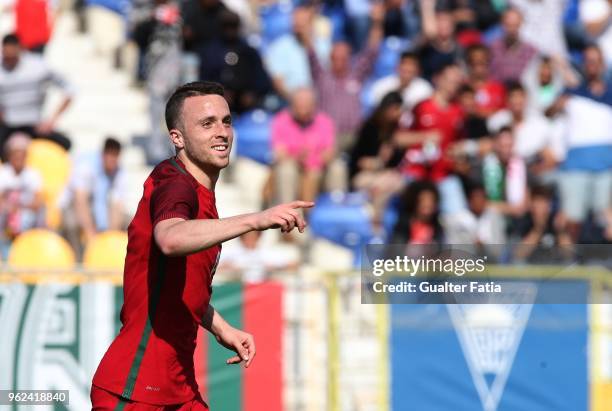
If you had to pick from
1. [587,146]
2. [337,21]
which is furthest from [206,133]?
[337,21]

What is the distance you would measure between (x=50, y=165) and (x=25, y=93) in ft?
2.81

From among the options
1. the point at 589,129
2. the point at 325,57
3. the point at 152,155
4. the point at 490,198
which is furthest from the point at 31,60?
the point at 589,129

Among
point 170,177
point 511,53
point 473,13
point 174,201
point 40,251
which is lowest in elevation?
point 174,201

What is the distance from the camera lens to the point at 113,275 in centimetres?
927

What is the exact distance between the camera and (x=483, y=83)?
13961 mm

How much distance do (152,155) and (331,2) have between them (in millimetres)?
3605

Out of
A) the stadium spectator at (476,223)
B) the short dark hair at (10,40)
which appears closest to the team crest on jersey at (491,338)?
the stadium spectator at (476,223)

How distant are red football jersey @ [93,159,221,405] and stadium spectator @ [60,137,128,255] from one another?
5.73 metres

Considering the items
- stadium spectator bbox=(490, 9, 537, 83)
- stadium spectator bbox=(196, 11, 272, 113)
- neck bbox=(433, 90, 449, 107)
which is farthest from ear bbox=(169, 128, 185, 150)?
stadium spectator bbox=(490, 9, 537, 83)

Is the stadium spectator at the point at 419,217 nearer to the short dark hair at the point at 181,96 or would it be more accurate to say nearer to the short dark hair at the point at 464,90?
the short dark hair at the point at 464,90

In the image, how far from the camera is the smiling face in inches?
206

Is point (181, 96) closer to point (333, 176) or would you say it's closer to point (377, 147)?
point (333, 176)

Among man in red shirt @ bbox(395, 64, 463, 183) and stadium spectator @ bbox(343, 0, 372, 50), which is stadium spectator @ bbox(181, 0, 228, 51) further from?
man in red shirt @ bbox(395, 64, 463, 183)

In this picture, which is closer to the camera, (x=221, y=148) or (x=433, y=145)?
(x=221, y=148)
